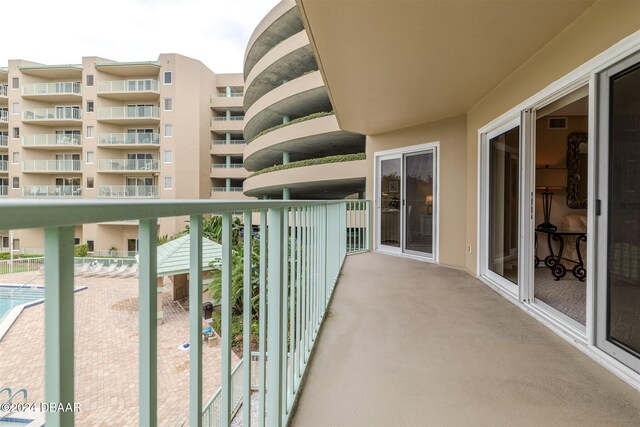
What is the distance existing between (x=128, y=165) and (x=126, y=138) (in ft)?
5.45

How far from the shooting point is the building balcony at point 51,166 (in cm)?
2020

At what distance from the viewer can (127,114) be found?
1984 centimetres

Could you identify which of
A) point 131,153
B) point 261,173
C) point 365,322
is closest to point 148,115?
point 131,153

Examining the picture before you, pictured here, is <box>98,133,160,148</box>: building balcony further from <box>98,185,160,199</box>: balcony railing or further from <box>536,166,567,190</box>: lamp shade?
<box>536,166,567,190</box>: lamp shade

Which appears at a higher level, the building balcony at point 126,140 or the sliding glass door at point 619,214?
the building balcony at point 126,140

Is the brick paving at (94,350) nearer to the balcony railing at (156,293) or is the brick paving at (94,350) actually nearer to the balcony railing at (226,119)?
the balcony railing at (156,293)

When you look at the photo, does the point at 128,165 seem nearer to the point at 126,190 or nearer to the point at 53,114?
the point at 126,190

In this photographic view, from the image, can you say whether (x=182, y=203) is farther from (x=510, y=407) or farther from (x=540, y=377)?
(x=540, y=377)

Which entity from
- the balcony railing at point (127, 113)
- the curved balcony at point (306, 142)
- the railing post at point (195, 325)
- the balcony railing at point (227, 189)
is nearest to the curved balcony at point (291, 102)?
the curved balcony at point (306, 142)

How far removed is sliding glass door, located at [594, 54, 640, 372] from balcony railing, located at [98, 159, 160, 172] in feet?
71.5

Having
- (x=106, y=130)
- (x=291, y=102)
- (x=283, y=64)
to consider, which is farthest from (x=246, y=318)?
(x=106, y=130)

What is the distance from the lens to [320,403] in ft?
5.49

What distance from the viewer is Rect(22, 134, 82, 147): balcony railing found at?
20181mm

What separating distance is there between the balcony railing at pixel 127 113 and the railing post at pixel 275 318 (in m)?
22.0
